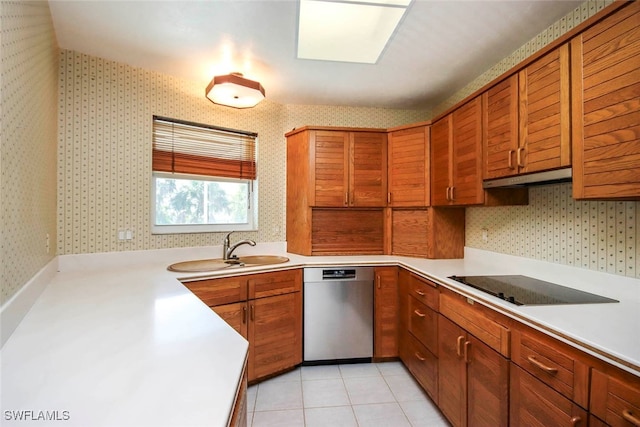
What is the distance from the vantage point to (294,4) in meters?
1.60

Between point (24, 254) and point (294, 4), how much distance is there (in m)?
1.81

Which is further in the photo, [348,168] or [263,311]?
[348,168]

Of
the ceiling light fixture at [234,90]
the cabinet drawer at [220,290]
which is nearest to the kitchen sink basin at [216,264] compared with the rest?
the cabinet drawer at [220,290]

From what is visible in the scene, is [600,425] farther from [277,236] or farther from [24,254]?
[277,236]

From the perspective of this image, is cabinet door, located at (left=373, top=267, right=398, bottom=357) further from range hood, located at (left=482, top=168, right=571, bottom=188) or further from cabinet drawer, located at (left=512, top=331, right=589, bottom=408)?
cabinet drawer, located at (left=512, top=331, right=589, bottom=408)

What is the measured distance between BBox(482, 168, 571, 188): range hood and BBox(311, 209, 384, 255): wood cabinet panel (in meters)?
1.17

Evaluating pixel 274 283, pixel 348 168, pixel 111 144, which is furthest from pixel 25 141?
pixel 348 168

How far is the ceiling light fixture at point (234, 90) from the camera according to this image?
84.4 inches

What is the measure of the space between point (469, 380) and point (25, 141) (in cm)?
245

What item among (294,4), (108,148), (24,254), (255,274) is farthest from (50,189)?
(294,4)

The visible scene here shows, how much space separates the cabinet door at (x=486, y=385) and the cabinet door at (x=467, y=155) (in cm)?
101

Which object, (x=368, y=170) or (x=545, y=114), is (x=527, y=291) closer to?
(x=545, y=114)

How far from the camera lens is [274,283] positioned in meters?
2.28

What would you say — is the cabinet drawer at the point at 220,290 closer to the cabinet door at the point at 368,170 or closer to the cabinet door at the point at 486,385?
the cabinet door at the point at 368,170
